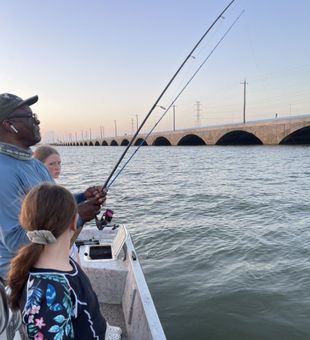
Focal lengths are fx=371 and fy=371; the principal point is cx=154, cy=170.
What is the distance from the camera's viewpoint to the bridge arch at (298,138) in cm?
4522

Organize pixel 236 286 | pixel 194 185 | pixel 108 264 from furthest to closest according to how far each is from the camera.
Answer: pixel 194 185
pixel 236 286
pixel 108 264

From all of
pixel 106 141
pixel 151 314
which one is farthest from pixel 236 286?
pixel 106 141

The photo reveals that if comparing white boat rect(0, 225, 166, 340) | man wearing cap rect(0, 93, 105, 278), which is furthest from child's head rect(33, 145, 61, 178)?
man wearing cap rect(0, 93, 105, 278)

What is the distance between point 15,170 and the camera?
2.48m

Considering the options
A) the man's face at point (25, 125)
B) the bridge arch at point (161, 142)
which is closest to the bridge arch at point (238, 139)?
the bridge arch at point (161, 142)

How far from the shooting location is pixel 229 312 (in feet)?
19.2

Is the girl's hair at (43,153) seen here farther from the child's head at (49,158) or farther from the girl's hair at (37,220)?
the girl's hair at (37,220)

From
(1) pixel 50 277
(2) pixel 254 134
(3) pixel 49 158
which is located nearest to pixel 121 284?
(3) pixel 49 158

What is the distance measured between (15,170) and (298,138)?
50831 millimetres

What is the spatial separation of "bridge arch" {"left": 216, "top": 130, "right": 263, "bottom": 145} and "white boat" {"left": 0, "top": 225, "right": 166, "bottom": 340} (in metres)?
54.6

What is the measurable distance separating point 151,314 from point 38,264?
1.84 meters

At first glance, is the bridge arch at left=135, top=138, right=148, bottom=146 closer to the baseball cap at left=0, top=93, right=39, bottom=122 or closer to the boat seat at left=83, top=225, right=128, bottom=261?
the boat seat at left=83, top=225, right=128, bottom=261

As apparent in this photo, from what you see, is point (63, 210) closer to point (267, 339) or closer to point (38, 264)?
point (38, 264)

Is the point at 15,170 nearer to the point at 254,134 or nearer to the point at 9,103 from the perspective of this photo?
the point at 9,103
